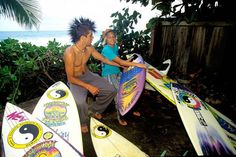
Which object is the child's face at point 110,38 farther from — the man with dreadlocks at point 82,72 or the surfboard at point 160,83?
the surfboard at point 160,83

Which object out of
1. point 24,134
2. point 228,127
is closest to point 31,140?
point 24,134

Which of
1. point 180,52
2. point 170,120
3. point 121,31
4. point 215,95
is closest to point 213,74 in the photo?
point 215,95

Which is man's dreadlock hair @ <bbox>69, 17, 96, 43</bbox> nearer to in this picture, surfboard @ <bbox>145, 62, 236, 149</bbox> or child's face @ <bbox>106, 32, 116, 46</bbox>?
child's face @ <bbox>106, 32, 116, 46</bbox>

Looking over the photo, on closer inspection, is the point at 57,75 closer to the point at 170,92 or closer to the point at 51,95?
the point at 51,95

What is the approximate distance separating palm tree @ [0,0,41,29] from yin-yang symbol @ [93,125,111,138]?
3313 mm

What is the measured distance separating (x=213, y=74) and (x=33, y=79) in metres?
4.34

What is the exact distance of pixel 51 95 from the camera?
11.0 ft

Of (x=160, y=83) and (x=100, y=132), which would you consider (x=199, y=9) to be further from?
(x=100, y=132)

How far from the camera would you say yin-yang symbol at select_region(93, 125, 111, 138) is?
2.94 metres

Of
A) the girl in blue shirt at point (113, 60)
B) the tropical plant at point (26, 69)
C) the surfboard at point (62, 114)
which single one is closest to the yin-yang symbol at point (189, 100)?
the girl in blue shirt at point (113, 60)

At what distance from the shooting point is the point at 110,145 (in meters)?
2.78

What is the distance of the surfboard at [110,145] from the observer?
2.66m

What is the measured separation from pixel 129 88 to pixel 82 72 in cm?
93

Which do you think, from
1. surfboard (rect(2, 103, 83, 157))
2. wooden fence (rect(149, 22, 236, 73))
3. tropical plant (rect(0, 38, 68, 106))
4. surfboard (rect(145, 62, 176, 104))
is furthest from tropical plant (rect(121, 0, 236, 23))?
surfboard (rect(2, 103, 83, 157))
